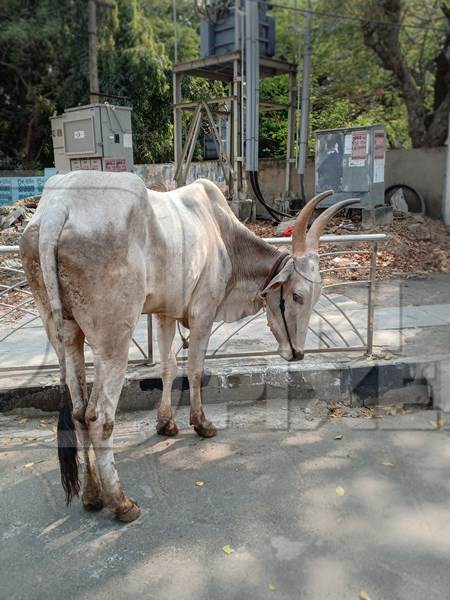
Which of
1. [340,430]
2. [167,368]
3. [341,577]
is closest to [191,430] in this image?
[167,368]

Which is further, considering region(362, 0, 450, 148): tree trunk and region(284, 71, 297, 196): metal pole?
region(362, 0, 450, 148): tree trunk

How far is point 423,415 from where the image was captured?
14.6 feet

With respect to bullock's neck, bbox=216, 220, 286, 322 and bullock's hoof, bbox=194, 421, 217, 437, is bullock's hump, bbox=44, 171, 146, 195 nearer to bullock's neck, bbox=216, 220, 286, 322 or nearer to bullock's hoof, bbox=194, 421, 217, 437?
bullock's neck, bbox=216, 220, 286, 322

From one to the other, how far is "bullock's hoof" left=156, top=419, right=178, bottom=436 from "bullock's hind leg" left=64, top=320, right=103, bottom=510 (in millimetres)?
916

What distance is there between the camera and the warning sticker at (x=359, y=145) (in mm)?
10953

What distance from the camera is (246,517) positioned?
3.11m

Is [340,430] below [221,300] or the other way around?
below

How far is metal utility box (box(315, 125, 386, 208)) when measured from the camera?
10914 millimetres

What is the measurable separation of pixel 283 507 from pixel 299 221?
1.80 m

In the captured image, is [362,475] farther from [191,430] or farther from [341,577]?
[191,430]

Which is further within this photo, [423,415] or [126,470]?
[423,415]

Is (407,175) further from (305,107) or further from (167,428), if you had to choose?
(167,428)

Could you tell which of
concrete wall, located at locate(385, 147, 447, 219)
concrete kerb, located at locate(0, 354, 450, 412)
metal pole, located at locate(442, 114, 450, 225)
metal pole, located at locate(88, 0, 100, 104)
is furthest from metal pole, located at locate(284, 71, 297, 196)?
concrete kerb, located at locate(0, 354, 450, 412)

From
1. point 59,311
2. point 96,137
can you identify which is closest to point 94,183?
point 59,311
